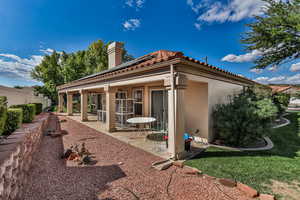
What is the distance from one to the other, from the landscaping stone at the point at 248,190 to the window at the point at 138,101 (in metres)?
7.01

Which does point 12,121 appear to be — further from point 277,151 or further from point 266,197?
point 277,151

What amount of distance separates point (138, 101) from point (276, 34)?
8220 mm

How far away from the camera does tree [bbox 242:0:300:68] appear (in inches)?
228

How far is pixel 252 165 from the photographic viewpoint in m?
3.96

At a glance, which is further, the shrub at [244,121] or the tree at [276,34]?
the tree at [276,34]

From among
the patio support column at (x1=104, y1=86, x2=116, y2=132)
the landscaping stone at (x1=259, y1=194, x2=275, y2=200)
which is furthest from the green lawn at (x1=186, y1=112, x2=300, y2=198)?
the patio support column at (x1=104, y1=86, x2=116, y2=132)

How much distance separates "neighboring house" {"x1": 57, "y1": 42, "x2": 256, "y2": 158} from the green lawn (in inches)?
36.6

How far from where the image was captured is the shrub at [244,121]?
5.41 m

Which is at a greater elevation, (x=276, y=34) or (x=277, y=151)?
(x=276, y=34)

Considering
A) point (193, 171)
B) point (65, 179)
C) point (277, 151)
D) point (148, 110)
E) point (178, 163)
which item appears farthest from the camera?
point (148, 110)

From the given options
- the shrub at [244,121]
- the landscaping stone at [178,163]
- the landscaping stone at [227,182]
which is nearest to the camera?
the landscaping stone at [227,182]

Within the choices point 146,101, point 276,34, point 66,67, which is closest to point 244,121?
point 276,34

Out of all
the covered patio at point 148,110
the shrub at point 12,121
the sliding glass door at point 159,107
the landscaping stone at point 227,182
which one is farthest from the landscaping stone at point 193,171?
the shrub at point 12,121

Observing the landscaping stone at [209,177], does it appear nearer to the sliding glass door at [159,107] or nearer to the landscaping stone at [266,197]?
the landscaping stone at [266,197]
